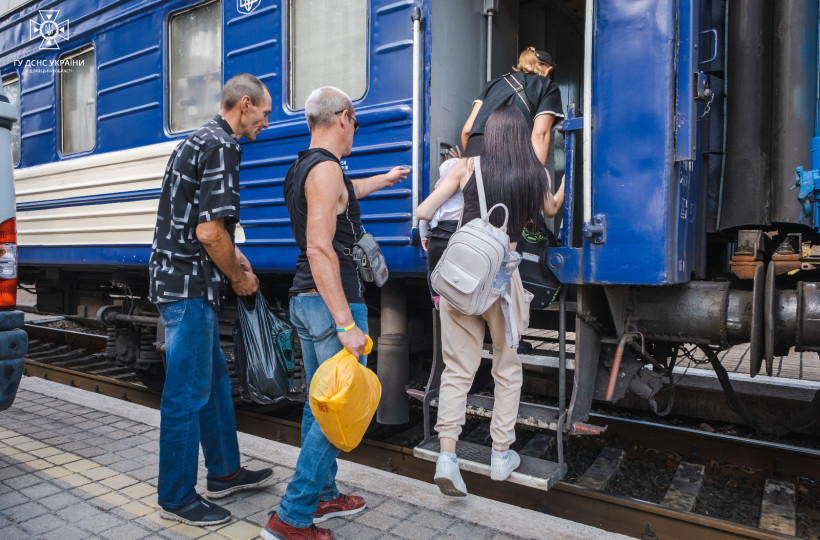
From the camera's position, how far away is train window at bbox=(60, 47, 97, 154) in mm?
5508

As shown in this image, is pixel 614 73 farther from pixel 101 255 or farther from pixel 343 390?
pixel 101 255

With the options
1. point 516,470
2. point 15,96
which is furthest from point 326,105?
point 15,96

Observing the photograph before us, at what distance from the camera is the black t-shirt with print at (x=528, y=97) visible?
3.37 meters

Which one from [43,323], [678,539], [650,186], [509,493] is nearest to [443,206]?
[650,186]

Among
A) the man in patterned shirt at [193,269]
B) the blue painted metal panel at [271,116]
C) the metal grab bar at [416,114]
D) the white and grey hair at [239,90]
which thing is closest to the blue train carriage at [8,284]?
the man in patterned shirt at [193,269]

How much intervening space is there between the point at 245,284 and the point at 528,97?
180 cm

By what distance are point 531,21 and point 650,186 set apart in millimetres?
2288

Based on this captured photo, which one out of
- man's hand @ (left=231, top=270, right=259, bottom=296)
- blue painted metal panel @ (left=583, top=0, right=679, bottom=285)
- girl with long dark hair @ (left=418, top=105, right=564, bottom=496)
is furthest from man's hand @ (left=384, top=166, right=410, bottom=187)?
blue painted metal panel @ (left=583, top=0, right=679, bottom=285)

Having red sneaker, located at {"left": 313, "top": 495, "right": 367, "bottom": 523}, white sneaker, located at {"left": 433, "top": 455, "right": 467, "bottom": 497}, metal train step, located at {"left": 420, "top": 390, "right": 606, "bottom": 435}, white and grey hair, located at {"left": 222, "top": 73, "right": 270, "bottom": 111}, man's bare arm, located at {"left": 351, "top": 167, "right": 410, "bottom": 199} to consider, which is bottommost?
red sneaker, located at {"left": 313, "top": 495, "right": 367, "bottom": 523}

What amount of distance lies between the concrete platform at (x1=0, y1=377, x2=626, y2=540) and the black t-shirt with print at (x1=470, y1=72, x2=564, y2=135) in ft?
6.24

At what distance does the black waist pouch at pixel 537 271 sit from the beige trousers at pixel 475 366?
13cm

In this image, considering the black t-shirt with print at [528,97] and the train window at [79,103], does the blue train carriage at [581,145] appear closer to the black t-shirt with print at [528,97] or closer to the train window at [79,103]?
the black t-shirt with print at [528,97]

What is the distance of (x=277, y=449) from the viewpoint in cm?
379

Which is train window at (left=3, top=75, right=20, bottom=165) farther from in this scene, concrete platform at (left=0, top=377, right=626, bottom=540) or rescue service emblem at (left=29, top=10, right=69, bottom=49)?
concrete platform at (left=0, top=377, right=626, bottom=540)
